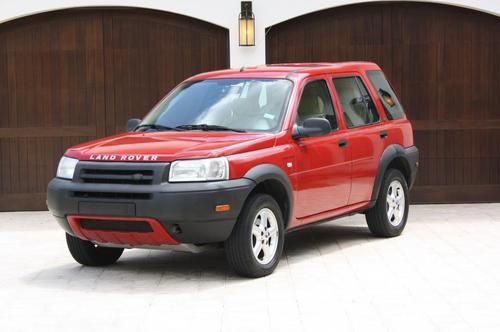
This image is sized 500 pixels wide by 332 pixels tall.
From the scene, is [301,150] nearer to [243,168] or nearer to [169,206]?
[243,168]

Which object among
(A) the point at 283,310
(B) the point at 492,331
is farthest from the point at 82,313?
(B) the point at 492,331

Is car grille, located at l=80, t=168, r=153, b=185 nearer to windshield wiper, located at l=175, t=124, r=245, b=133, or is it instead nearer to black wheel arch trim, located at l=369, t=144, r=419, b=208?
windshield wiper, located at l=175, t=124, r=245, b=133

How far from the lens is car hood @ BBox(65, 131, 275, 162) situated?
869 centimetres

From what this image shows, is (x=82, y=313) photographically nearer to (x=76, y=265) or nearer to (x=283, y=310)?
(x=283, y=310)

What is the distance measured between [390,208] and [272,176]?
2562mm

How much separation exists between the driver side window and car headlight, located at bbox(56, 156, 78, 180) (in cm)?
202

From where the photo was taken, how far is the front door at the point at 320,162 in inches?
381

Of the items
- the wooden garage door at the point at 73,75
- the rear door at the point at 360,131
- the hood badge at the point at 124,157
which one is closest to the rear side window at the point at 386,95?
the rear door at the point at 360,131

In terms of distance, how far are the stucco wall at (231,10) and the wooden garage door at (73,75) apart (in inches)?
7.7

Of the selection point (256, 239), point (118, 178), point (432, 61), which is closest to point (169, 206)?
point (118, 178)

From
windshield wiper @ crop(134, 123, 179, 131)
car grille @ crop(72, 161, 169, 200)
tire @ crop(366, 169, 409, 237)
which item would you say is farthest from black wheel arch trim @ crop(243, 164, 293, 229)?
tire @ crop(366, 169, 409, 237)

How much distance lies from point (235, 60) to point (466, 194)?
137 inches

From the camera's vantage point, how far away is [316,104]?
33.4 ft

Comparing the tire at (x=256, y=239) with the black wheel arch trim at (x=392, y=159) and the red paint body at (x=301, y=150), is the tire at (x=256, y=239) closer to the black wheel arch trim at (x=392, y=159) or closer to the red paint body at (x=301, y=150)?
the red paint body at (x=301, y=150)
